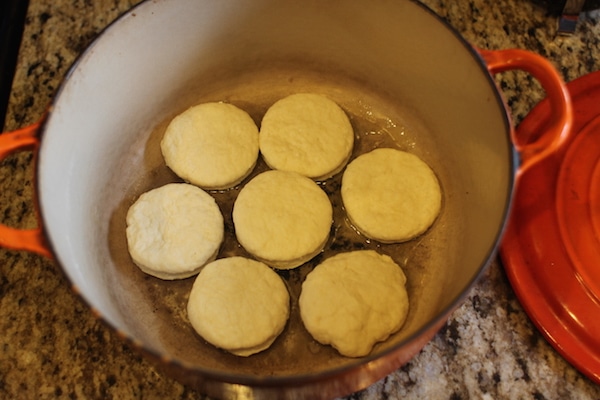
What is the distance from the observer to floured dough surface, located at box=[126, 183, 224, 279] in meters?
1.08

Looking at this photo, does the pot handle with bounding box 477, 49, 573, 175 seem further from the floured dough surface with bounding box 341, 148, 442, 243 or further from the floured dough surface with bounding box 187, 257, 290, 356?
the floured dough surface with bounding box 187, 257, 290, 356

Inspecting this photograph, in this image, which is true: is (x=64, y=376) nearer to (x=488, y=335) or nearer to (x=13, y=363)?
(x=13, y=363)

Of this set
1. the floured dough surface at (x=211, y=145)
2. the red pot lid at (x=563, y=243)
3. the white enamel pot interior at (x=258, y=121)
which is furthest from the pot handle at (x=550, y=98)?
the floured dough surface at (x=211, y=145)

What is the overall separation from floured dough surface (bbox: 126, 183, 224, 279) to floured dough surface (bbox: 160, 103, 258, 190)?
0.05 meters

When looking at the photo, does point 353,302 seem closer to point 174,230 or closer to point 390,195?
point 390,195

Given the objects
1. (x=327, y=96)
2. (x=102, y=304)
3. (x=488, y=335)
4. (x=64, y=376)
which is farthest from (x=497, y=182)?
(x=64, y=376)

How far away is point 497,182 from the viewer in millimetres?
922

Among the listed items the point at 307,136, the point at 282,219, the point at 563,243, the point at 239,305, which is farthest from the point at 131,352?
the point at 563,243

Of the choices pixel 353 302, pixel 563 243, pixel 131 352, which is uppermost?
pixel 563 243

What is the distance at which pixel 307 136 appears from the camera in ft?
4.05

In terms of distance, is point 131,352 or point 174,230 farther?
point 174,230

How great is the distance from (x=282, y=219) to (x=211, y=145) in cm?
25

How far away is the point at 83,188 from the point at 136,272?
200mm

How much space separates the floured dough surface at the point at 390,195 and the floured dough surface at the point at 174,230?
0.29m
